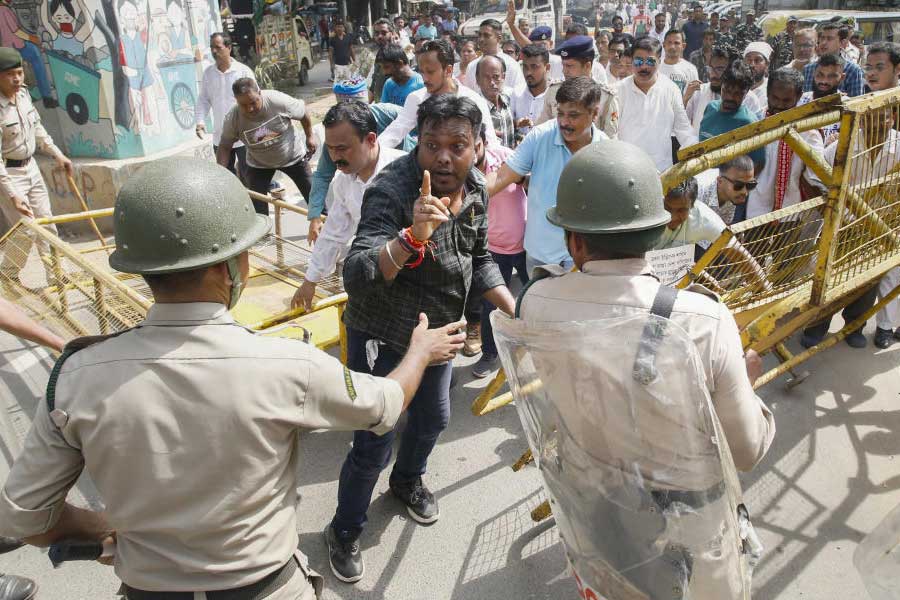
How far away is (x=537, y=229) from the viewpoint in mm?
3693

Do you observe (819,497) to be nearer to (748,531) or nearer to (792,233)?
(792,233)

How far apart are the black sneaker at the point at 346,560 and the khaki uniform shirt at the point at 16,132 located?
12.7 ft

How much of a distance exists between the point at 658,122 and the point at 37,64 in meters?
6.62

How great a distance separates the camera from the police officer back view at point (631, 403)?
1.45 meters

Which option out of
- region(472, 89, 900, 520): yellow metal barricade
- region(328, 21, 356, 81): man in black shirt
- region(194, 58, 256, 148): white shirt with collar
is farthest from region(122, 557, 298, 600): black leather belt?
region(328, 21, 356, 81): man in black shirt

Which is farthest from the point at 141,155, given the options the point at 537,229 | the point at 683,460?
the point at 683,460

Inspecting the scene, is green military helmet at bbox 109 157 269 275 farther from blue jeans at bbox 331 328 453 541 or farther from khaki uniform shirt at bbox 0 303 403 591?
blue jeans at bbox 331 328 453 541

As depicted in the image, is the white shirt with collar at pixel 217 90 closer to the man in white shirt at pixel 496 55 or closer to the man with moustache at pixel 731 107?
the man in white shirt at pixel 496 55

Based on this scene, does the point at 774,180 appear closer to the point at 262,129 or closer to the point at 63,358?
the point at 262,129

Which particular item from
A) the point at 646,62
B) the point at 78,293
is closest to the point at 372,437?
the point at 78,293

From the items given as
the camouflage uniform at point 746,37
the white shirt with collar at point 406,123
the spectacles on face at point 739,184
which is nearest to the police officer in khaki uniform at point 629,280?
the spectacles on face at point 739,184

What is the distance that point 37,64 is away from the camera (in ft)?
23.7

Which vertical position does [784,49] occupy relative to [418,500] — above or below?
above

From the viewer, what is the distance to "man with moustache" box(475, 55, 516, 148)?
17.7 ft
